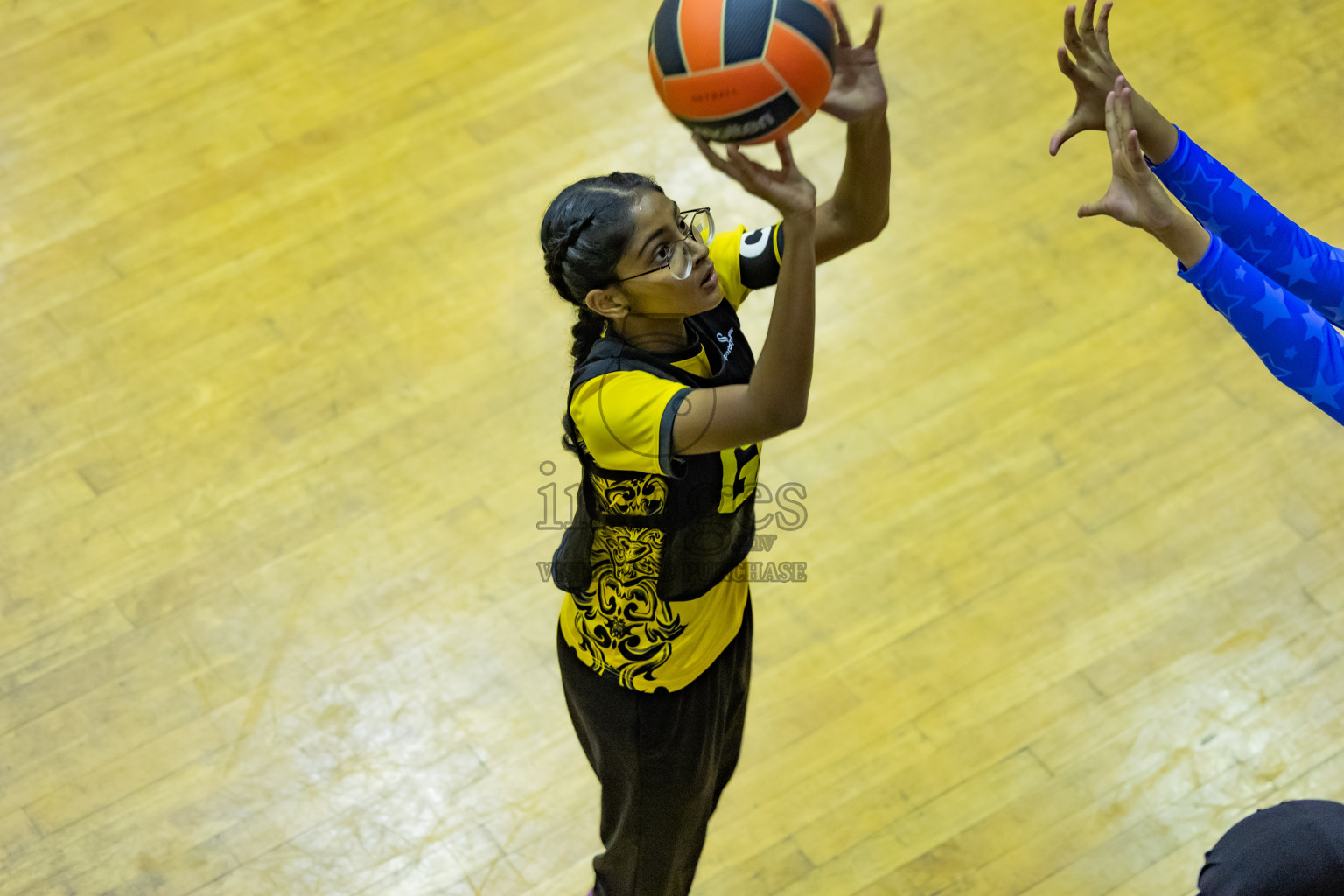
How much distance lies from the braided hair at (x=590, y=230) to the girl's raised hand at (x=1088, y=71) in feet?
2.33

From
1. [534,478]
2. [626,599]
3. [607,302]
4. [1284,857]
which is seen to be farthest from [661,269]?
[534,478]

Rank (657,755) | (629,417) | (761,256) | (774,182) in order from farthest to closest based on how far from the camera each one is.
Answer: (657,755) → (761,256) → (629,417) → (774,182)

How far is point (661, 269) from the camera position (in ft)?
5.43

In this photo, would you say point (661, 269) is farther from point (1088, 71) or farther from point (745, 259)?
A: point (1088, 71)

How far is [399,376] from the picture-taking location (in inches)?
132

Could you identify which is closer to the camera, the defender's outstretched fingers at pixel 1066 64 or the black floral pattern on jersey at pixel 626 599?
the black floral pattern on jersey at pixel 626 599

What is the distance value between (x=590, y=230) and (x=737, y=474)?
0.42 m

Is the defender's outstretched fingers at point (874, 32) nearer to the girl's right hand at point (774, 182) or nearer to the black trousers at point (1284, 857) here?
the girl's right hand at point (774, 182)

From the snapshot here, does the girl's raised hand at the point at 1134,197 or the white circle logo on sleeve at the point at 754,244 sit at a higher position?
the white circle logo on sleeve at the point at 754,244

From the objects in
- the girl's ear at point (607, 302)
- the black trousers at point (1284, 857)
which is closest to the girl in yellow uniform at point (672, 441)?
the girl's ear at point (607, 302)

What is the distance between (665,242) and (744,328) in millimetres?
1729

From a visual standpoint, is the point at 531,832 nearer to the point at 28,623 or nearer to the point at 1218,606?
the point at 28,623

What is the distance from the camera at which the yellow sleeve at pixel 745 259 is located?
186 centimetres

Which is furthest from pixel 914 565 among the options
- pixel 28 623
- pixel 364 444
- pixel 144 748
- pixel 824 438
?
pixel 28 623
